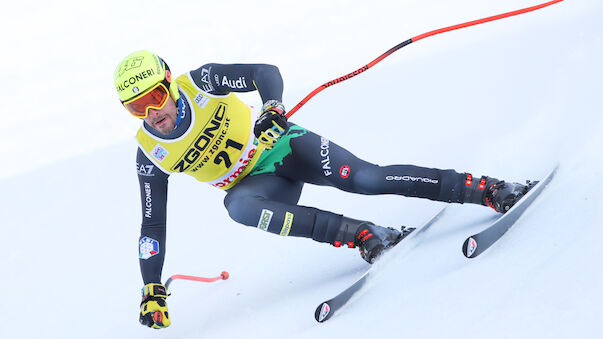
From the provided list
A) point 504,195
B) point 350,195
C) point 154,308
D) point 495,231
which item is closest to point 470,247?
point 495,231

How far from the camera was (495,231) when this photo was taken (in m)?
2.28

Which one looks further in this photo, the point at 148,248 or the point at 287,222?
the point at 148,248

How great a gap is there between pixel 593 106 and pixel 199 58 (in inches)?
206

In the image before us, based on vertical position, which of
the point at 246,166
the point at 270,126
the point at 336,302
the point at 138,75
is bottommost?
the point at 336,302

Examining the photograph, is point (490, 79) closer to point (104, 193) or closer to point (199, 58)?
point (104, 193)

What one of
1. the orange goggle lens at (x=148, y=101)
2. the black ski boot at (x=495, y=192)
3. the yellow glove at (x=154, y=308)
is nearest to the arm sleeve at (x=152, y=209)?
the yellow glove at (x=154, y=308)

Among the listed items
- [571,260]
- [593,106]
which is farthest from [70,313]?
[593,106]

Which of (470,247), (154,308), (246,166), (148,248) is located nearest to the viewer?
(470,247)

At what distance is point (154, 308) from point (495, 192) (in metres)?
1.54

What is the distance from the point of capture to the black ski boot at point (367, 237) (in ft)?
8.97

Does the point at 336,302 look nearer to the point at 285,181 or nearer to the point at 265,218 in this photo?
the point at 265,218

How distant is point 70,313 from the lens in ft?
12.3

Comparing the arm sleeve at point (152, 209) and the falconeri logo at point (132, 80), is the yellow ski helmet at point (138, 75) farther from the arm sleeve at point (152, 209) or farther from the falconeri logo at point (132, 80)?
the arm sleeve at point (152, 209)

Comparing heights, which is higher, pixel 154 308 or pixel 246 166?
pixel 246 166
